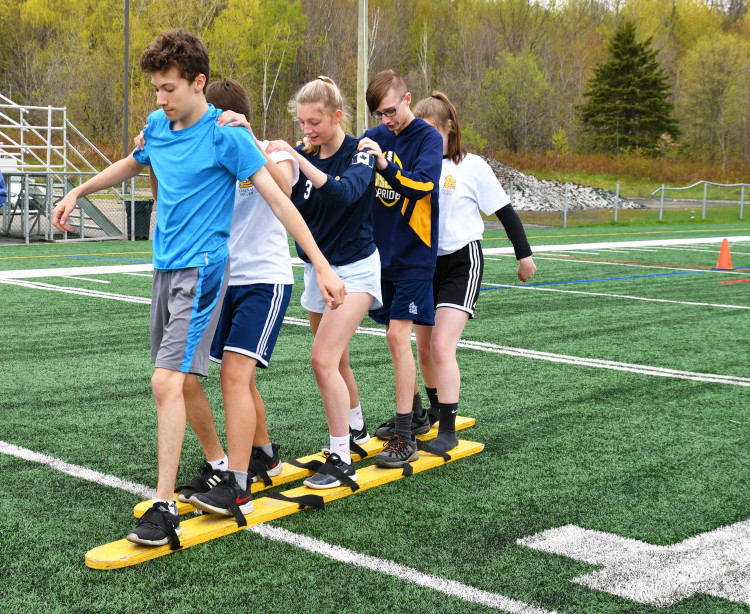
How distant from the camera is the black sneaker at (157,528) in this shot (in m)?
3.25

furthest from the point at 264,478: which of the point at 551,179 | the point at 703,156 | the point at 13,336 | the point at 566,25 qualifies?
the point at 566,25

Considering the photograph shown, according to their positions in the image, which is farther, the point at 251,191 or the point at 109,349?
the point at 109,349

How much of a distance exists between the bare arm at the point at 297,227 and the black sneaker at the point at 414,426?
1.65 m

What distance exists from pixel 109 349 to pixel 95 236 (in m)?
14.5

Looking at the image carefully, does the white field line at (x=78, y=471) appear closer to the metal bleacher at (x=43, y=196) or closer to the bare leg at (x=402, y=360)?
the bare leg at (x=402, y=360)

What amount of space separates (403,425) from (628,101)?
68.3 m

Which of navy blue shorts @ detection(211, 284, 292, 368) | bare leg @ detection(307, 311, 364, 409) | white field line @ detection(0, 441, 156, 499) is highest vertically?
navy blue shorts @ detection(211, 284, 292, 368)

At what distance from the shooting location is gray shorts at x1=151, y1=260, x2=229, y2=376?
3.43 m

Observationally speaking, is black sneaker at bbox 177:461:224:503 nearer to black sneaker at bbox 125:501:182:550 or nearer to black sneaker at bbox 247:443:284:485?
black sneaker at bbox 247:443:284:485

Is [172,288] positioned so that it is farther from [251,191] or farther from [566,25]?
[566,25]

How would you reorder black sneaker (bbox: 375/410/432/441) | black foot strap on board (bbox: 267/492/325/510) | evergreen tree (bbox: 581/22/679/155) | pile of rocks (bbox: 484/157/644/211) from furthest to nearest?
evergreen tree (bbox: 581/22/679/155) → pile of rocks (bbox: 484/157/644/211) → black sneaker (bbox: 375/410/432/441) → black foot strap on board (bbox: 267/492/325/510)

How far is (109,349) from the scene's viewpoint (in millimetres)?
7531

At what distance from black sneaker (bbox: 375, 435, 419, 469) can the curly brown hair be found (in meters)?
2.05

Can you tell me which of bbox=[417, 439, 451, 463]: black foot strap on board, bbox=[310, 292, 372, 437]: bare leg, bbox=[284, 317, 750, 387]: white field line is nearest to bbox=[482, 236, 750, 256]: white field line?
bbox=[284, 317, 750, 387]: white field line
